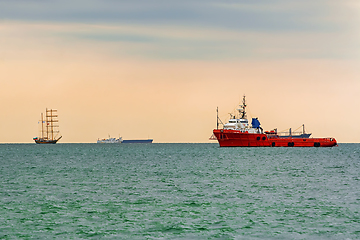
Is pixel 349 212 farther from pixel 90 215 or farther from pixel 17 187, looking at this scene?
pixel 17 187

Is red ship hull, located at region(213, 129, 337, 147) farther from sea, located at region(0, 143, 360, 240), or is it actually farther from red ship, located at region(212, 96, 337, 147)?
sea, located at region(0, 143, 360, 240)

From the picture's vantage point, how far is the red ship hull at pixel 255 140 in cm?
15388

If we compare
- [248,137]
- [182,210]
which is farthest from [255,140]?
[182,210]

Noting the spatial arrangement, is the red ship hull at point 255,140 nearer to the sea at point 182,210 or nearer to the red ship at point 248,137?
the red ship at point 248,137

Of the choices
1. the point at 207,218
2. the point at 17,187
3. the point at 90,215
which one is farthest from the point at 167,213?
the point at 17,187

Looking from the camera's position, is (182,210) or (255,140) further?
(255,140)

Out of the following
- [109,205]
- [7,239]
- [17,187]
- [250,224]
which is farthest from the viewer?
[17,187]

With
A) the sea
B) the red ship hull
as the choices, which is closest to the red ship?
Answer: the red ship hull

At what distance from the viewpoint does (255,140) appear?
15575 cm

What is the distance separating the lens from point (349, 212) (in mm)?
28656

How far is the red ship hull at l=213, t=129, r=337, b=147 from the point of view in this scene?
6058 inches

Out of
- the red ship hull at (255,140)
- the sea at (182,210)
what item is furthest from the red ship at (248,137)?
the sea at (182,210)

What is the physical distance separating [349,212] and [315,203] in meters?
3.88

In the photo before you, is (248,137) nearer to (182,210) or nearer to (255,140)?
(255,140)
